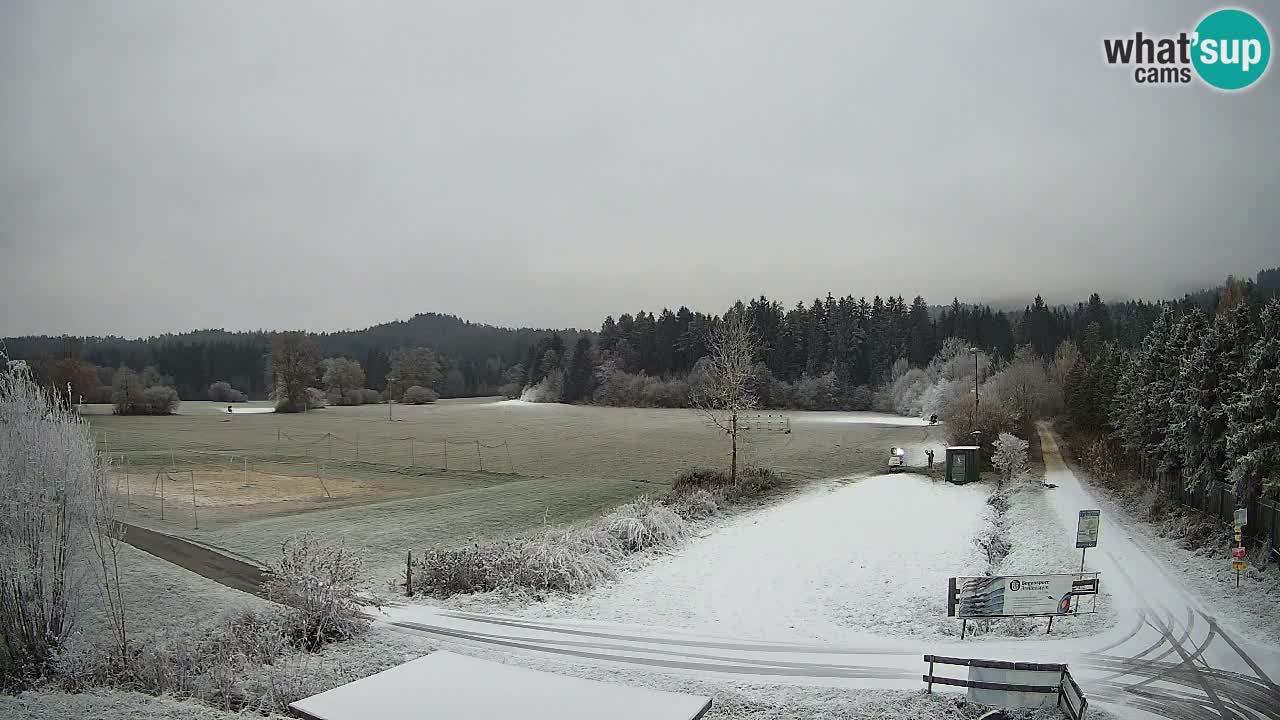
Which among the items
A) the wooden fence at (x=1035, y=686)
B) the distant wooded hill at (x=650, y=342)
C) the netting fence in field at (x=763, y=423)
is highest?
the distant wooded hill at (x=650, y=342)

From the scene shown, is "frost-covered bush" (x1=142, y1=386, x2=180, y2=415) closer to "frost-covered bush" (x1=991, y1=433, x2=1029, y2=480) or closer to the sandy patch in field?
the sandy patch in field

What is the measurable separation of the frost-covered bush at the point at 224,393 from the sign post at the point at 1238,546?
1057cm

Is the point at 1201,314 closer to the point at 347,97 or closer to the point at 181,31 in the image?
the point at 347,97

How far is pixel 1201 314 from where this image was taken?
23.4ft

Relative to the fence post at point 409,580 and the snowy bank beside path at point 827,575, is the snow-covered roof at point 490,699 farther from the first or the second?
the fence post at point 409,580

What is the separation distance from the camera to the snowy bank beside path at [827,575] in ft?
24.8

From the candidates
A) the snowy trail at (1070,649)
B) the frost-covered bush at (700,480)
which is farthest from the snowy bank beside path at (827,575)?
the frost-covered bush at (700,480)

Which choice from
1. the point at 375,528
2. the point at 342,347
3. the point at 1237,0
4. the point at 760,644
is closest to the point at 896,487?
the point at 760,644

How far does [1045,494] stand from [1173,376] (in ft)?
5.88

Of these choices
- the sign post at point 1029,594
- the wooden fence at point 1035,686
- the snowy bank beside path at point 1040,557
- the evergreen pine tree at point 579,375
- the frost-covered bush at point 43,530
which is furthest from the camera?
the evergreen pine tree at point 579,375

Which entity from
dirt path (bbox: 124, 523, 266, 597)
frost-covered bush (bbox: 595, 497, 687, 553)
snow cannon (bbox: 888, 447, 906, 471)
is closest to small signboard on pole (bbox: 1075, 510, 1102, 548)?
snow cannon (bbox: 888, 447, 906, 471)

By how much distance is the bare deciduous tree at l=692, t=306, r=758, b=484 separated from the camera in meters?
12.5

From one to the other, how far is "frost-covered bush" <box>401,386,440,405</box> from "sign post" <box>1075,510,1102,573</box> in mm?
8703

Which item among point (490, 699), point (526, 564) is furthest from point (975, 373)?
point (490, 699)
